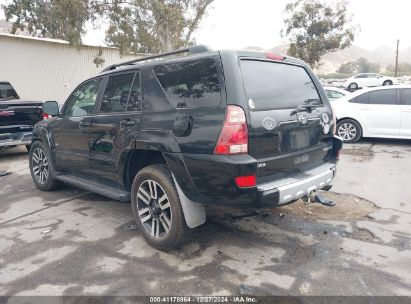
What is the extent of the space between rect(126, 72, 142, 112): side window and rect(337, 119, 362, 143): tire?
685 centimetres

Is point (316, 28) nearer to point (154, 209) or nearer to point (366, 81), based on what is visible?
point (366, 81)

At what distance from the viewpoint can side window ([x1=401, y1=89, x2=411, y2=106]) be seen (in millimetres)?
8258

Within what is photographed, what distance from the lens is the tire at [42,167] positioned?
5.25 m

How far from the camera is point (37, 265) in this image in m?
3.26

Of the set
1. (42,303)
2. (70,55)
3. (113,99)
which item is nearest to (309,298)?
(42,303)

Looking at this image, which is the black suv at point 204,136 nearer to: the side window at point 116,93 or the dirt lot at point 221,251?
the side window at point 116,93

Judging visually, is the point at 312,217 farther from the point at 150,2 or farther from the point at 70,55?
the point at 70,55

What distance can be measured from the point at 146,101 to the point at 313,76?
189 centimetres

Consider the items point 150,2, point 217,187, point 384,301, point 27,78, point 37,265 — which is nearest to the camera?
point 384,301

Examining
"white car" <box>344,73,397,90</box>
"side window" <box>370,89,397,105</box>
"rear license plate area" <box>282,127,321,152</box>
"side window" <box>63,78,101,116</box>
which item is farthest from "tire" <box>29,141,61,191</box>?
"white car" <box>344,73,397,90</box>

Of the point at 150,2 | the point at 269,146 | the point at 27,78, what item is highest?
the point at 150,2

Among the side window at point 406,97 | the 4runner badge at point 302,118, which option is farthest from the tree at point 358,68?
the 4runner badge at point 302,118

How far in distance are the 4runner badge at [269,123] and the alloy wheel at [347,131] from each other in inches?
267

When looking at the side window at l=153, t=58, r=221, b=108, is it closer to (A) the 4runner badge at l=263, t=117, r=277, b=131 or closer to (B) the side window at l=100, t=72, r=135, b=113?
(A) the 4runner badge at l=263, t=117, r=277, b=131
